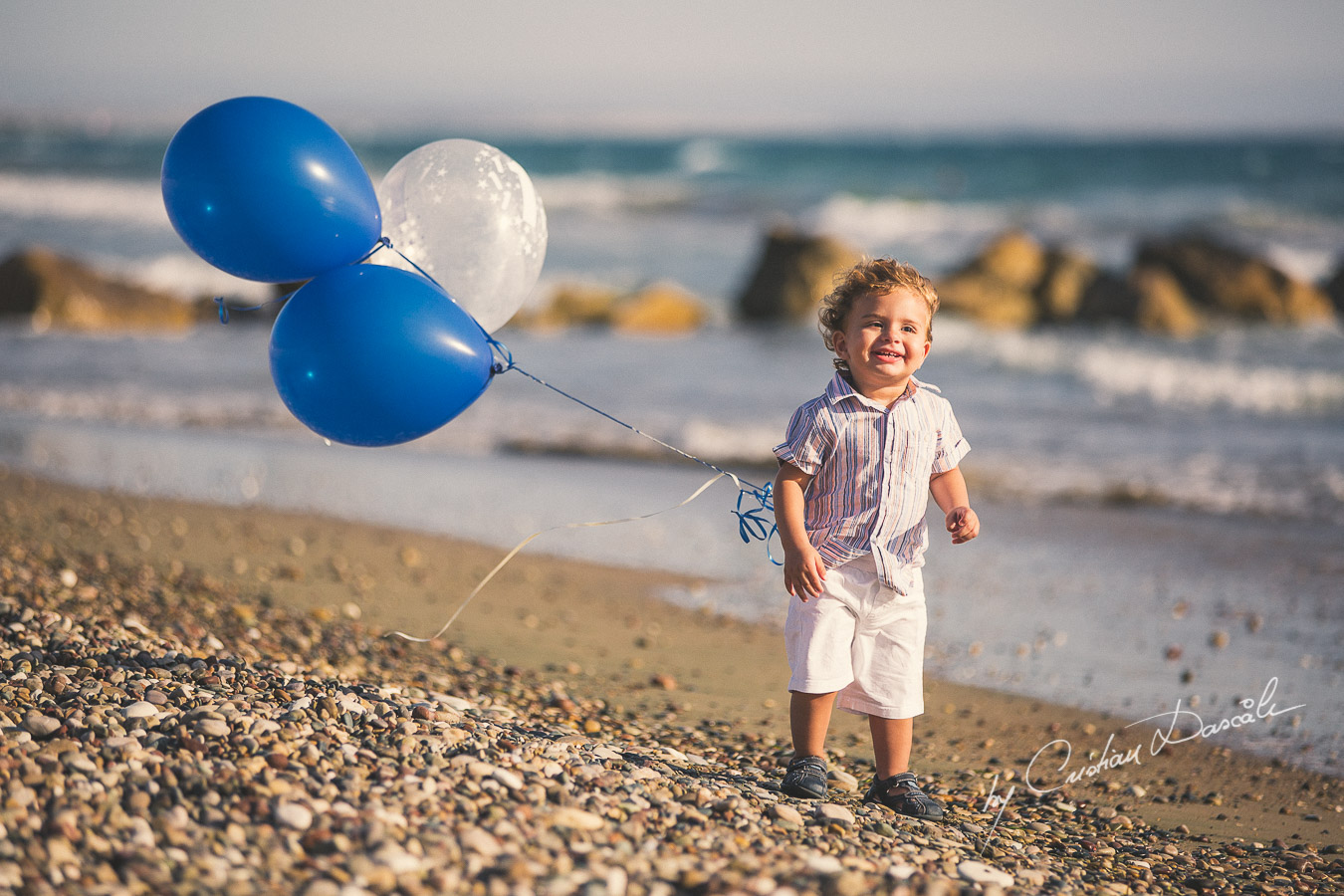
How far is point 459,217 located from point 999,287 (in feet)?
41.4

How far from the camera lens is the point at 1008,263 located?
15578 mm

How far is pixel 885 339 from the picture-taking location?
3086 millimetres

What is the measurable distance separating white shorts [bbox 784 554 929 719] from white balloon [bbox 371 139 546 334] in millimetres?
1566

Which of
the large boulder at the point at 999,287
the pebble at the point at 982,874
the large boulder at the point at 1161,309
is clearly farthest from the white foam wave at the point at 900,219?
the pebble at the point at 982,874

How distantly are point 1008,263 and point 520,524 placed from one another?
36.5 feet

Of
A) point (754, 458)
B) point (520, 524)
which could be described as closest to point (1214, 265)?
point (754, 458)

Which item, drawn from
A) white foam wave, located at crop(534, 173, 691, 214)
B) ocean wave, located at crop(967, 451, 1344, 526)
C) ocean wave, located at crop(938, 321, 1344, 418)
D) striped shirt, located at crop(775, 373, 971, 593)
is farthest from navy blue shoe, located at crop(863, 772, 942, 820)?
white foam wave, located at crop(534, 173, 691, 214)

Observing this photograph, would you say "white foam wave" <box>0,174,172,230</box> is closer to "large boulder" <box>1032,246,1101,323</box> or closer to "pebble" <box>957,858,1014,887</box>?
"large boulder" <box>1032,246,1101,323</box>

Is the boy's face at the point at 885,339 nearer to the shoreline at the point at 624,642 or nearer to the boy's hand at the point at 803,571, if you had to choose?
the boy's hand at the point at 803,571

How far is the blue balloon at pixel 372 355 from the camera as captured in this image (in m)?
3.15

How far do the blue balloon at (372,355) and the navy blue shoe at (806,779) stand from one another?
148 cm

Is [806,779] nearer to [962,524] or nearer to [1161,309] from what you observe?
[962,524]

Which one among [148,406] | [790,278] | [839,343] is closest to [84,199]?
[790,278]

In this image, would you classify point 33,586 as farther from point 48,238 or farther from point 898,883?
point 48,238
